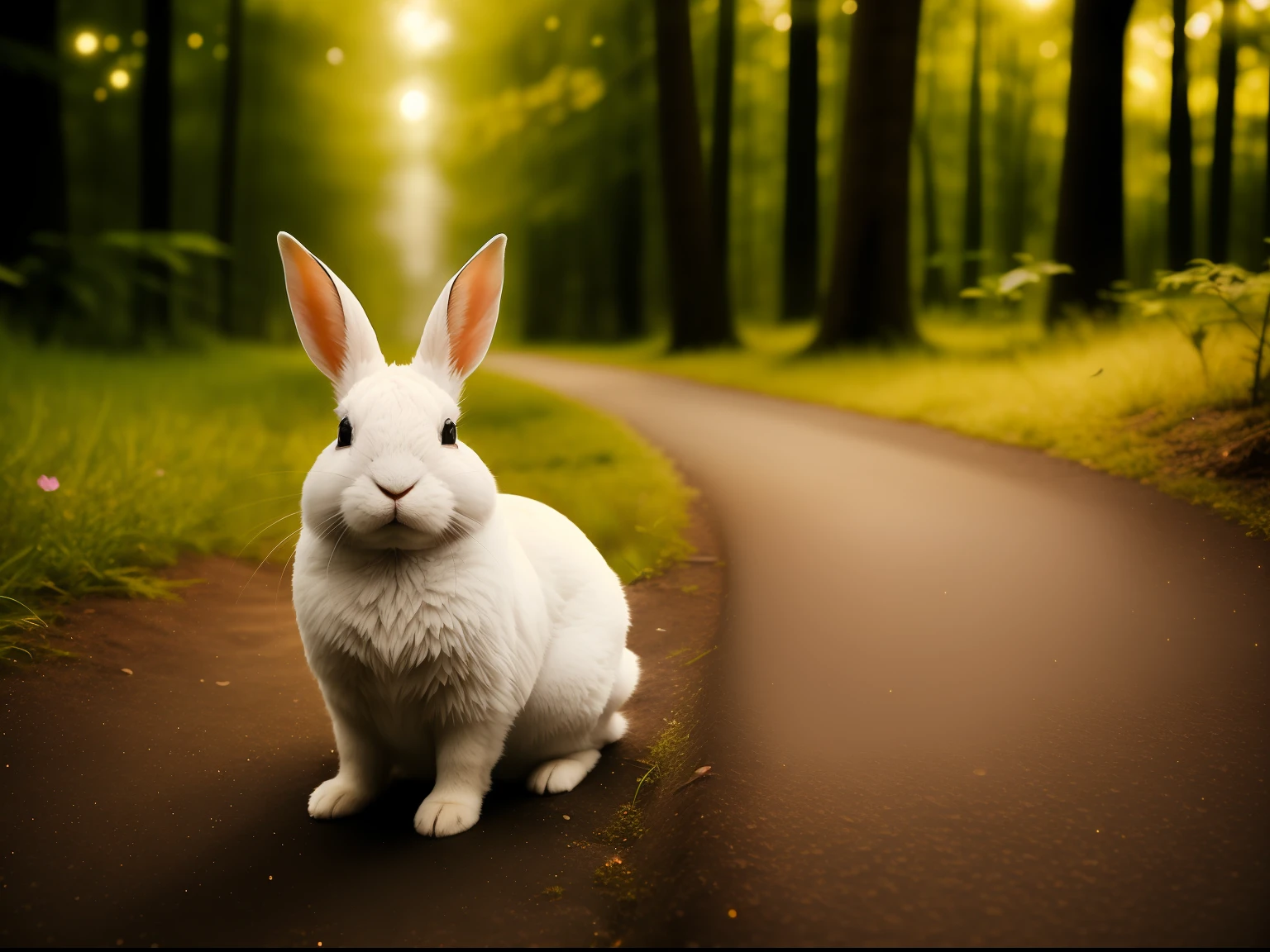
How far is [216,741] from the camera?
2621 mm

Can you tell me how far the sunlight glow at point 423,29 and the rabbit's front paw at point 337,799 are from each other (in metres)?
9.71

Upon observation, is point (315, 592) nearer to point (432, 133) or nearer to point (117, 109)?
point (432, 133)

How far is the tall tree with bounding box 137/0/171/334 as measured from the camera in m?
12.3

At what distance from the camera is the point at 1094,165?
8.19 meters

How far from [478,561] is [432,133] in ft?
38.8

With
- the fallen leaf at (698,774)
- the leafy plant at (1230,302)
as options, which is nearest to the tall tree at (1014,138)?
the leafy plant at (1230,302)

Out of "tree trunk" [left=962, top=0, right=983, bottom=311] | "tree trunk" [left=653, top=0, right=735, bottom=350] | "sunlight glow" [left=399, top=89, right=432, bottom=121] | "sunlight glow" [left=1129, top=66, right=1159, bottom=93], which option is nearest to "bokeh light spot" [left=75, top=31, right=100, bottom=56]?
"sunlight glow" [left=399, top=89, right=432, bottom=121]

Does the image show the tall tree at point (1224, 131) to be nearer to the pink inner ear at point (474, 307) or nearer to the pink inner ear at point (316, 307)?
the pink inner ear at point (474, 307)

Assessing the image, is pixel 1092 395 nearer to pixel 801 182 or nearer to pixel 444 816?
pixel 444 816

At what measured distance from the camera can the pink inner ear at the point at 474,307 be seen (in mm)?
2229

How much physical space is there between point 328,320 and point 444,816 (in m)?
1.19

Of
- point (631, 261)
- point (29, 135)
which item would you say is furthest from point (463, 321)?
point (631, 261)

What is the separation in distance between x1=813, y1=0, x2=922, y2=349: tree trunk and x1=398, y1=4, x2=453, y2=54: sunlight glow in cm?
474

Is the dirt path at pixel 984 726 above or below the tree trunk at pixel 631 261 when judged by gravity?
below
